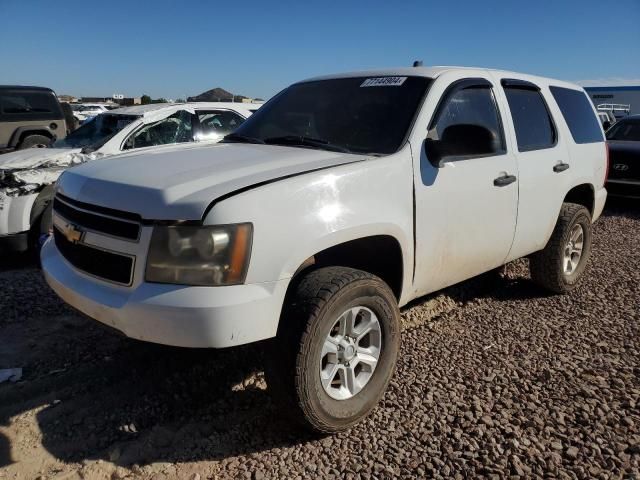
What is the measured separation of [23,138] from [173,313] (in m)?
10.2

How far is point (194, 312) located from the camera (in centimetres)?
215

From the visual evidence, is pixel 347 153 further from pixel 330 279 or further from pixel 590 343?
pixel 590 343

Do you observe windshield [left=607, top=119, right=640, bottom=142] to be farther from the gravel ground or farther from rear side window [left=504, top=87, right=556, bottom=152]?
the gravel ground

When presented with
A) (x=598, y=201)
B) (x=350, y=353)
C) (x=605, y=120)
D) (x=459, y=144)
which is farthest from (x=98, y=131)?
(x=605, y=120)

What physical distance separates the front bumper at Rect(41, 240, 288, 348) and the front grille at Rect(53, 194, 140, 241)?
25 cm

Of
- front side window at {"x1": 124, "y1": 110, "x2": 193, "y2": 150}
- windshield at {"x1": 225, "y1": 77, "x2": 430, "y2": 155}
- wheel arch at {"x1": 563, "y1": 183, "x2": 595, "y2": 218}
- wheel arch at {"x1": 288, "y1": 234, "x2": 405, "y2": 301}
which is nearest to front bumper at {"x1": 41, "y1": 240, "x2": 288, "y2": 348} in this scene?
wheel arch at {"x1": 288, "y1": 234, "x2": 405, "y2": 301}

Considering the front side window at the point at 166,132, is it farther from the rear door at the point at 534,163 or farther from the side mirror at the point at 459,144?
the side mirror at the point at 459,144

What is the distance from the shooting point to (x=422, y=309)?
427 cm

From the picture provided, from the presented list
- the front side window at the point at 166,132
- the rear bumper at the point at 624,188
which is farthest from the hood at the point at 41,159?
the rear bumper at the point at 624,188

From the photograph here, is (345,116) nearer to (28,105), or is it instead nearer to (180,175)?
(180,175)

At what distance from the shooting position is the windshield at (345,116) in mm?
3121

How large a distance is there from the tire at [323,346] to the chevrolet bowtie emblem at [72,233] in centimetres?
111

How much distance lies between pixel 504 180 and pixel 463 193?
50 cm

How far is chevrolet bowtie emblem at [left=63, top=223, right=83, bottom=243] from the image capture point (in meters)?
2.57
